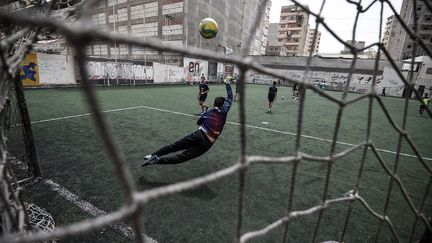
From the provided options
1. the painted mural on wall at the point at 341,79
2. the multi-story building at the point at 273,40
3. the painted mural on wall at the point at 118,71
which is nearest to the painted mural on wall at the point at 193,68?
the painted mural on wall at the point at 118,71

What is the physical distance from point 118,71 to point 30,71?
21.7ft

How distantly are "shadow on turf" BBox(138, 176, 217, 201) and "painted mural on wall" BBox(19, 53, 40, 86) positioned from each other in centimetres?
1504

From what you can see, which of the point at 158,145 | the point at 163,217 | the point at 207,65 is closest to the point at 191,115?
the point at 158,145

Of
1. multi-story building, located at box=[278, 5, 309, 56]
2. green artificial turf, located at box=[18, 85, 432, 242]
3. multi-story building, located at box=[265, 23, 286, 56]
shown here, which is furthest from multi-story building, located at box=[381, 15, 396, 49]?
green artificial turf, located at box=[18, 85, 432, 242]

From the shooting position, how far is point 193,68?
28422 mm

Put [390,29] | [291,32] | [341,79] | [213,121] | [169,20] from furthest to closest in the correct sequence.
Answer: [291,32] → [390,29] → [341,79] → [169,20] → [213,121]

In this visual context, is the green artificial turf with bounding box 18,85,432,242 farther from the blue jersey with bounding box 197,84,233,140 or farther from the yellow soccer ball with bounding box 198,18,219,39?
the yellow soccer ball with bounding box 198,18,219,39

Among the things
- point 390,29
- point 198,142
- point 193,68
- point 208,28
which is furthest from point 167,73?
point 390,29

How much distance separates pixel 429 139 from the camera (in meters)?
7.60

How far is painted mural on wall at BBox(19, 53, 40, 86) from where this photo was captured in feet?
45.5

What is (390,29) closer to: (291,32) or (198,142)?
(291,32)

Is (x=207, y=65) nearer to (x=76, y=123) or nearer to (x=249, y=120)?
(x=249, y=120)

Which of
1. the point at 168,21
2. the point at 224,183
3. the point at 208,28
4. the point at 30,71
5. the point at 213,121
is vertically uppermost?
the point at 168,21

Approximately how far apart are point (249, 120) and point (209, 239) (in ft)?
21.8
